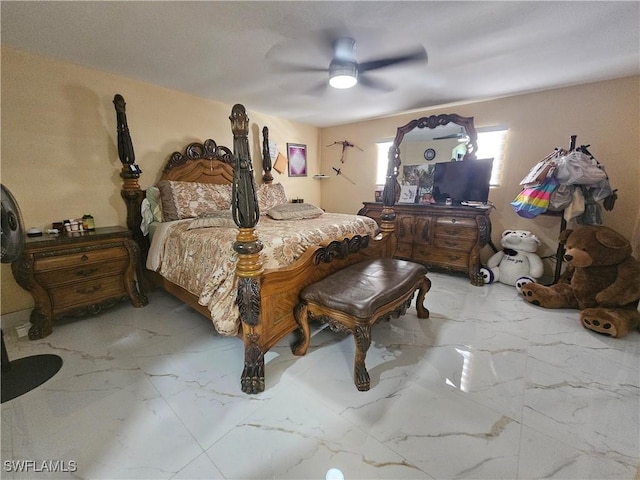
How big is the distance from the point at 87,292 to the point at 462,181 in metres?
4.34

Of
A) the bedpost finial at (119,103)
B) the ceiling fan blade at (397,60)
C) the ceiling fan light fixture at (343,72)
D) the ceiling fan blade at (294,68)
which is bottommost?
the bedpost finial at (119,103)

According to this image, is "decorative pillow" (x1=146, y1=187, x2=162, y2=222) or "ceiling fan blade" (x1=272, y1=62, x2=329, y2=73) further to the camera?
"decorative pillow" (x1=146, y1=187, x2=162, y2=222)

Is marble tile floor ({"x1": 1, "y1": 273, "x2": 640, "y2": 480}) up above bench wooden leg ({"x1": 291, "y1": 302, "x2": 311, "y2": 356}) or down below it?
below

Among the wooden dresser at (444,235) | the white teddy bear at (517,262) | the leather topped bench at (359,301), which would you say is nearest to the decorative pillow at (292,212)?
the leather topped bench at (359,301)

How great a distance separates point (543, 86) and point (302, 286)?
11.3ft

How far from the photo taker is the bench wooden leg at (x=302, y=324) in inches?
70.9

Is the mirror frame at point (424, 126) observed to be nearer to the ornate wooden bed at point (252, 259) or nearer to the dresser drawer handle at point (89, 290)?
the ornate wooden bed at point (252, 259)

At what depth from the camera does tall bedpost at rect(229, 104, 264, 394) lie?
1394 mm

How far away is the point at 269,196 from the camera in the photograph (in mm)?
3539

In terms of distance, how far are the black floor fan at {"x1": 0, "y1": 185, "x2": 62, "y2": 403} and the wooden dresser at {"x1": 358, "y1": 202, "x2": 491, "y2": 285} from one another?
341cm

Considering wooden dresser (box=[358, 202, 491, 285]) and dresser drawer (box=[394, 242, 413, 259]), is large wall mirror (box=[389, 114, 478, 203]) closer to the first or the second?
wooden dresser (box=[358, 202, 491, 285])

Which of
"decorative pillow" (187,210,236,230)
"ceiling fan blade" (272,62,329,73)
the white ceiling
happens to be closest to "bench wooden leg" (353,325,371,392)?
"decorative pillow" (187,210,236,230)

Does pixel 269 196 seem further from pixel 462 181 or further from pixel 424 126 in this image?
pixel 462 181

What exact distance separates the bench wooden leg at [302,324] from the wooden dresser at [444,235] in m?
2.17
